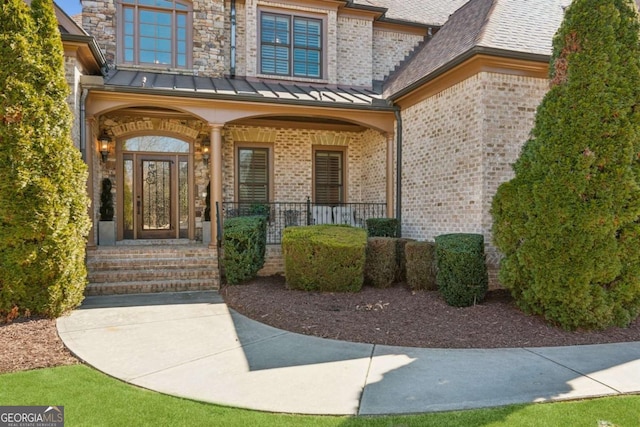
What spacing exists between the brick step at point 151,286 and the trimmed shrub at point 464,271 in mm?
4105

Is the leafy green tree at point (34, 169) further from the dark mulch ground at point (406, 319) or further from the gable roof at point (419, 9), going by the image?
the gable roof at point (419, 9)

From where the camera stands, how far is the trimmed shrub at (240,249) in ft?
23.8

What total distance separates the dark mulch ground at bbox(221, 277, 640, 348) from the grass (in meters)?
1.49

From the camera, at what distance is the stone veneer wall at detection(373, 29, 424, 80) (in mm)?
11820

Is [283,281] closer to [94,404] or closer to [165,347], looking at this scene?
[165,347]

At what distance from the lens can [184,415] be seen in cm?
297

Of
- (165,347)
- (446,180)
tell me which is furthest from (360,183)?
(165,347)

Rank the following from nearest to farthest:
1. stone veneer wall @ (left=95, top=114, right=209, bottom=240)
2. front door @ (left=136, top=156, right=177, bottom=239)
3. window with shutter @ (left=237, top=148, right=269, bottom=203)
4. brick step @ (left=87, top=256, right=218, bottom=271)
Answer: brick step @ (left=87, top=256, right=218, bottom=271)
stone veneer wall @ (left=95, top=114, right=209, bottom=240)
front door @ (left=136, top=156, right=177, bottom=239)
window with shutter @ (left=237, top=148, right=269, bottom=203)

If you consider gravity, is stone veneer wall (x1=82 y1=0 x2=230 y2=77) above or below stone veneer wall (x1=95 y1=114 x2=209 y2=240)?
above

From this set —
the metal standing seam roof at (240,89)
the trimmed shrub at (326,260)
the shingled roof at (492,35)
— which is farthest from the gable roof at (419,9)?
the trimmed shrub at (326,260)

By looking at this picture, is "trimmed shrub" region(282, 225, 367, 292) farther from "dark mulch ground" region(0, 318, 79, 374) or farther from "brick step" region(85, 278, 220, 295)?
"dark mulch ground" region(0, 318, 79, 374)

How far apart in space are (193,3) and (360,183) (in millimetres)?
6293

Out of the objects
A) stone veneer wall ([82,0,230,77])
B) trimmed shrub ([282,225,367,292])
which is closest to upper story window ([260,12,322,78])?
stone veneer wall ([82,0,230,77])

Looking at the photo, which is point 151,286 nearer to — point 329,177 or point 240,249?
point 240,249
